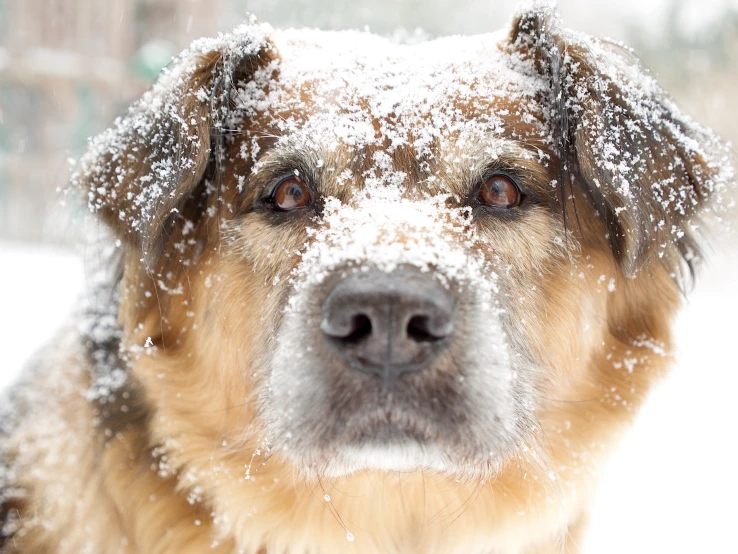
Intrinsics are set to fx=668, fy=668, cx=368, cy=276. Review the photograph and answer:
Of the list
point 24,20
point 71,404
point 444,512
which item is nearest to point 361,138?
point 444,512

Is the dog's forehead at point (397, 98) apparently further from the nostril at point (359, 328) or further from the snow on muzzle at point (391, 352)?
the nostril at point (359, 328)

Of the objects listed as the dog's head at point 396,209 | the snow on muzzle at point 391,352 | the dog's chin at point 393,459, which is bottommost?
the dog's chin at point 393,459

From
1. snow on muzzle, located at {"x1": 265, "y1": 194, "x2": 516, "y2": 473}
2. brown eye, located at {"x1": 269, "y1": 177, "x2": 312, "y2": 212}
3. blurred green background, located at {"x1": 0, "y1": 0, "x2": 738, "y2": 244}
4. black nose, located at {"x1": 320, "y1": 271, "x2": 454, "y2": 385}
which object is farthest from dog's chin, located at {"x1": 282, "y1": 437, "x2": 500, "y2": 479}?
blurred green background, located at {"x1": 0, "y1": 0, "x2": 738, "y2": 244}

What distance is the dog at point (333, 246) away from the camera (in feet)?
7.77

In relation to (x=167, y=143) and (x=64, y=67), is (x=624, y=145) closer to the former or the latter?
(x=167, y=143)

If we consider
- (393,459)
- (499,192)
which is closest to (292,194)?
(499,192)

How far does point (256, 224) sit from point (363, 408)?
963 mm

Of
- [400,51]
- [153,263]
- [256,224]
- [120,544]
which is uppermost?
[400,51]

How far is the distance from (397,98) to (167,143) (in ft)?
2.81

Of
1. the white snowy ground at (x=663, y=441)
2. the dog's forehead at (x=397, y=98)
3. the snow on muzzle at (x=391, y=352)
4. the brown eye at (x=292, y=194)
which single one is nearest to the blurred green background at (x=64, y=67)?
the white snowy ground at (x=663, y=441)

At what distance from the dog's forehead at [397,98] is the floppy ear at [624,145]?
0.14 m

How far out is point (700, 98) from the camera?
15836mm

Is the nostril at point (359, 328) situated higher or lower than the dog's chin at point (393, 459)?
higher

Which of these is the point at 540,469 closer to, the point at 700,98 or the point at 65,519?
the point at 65,519
